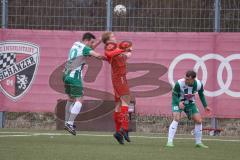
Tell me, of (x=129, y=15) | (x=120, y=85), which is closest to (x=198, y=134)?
(x=120, y=85)

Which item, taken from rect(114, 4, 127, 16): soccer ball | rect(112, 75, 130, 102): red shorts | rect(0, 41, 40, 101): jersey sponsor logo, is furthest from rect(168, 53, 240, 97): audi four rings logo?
rect(112, 75, 130, 102): red shorts

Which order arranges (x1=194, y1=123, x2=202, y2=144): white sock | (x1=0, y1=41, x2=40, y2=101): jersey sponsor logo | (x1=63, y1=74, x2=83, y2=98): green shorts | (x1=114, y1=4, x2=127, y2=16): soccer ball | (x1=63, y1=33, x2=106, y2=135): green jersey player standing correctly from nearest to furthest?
(x1=194, y1=123, x2=202, y2=144): white sock → (x1=63, y1=33, x2=106, y2=135): green jersey player standing → (x1=63, y1=74, x2=83, y2=98): green shorts → (x1=114, y1=4, x2=127, y2=16): soccer ball → (x1=0, y1=41, x2=40, y2=101): jersey sponsor logo

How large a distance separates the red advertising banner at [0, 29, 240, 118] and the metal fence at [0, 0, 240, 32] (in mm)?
471

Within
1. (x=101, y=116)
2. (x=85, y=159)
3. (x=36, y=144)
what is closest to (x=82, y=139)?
(x=36, y=144)

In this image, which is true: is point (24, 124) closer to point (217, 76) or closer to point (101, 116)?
point (101, 116)

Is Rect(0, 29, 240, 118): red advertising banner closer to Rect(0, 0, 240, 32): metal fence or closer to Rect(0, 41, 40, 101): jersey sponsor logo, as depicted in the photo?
Rect(0, 41, 40, 101): jersey sponsor logo

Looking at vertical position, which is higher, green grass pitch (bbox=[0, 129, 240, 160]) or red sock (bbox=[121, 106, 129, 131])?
red sock (bbox=[121, 106, 129, 131])

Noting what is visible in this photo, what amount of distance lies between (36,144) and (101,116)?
556cm

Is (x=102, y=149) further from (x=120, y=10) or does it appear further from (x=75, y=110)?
(x=120, y=10)

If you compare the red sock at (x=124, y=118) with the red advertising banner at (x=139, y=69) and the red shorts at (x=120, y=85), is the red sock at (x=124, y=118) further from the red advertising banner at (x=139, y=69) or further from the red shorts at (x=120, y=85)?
the red advertising banner at (x=139, y=69)

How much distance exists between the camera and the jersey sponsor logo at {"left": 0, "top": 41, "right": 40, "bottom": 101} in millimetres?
20375

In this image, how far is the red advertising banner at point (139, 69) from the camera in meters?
19.4

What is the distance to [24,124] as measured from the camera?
69.0ft

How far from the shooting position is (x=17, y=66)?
20.5 metres
